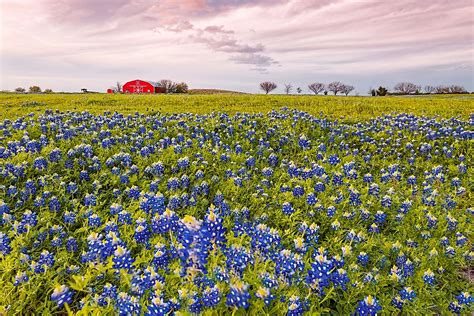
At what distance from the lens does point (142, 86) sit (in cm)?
7012

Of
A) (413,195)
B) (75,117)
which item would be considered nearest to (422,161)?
(413,195)

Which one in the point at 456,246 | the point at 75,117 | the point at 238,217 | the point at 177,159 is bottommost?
the point at 456,246

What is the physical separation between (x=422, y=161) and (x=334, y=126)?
278 centimetres

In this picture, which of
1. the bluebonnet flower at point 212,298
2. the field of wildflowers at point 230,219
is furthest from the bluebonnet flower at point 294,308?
the bluebonnet flower at point 212,298

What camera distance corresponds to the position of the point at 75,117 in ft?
34.9

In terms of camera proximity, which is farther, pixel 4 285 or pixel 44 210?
pixel 44 210

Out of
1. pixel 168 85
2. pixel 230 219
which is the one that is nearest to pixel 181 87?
pixel 168 85

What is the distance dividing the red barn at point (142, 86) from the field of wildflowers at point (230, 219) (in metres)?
57.3

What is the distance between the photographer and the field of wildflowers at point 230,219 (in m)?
3.42

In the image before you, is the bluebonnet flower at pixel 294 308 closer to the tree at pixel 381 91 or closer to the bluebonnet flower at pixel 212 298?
the bluebonnet flower at pixel 212 298

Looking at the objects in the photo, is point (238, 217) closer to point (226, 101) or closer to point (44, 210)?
point (44, 210)

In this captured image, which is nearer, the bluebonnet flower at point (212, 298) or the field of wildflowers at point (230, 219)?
the bluebonnet flower at point (212, 298)

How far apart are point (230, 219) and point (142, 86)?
68435mm

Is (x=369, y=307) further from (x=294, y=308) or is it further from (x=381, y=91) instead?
(x=381, y=91)
